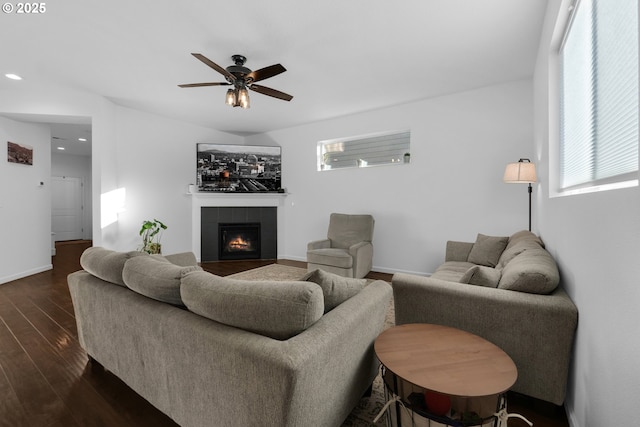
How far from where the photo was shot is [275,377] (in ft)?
2.98

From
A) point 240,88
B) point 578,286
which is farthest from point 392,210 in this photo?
point 578,286

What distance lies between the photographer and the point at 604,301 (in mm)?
1059

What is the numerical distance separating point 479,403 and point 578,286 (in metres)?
0.82

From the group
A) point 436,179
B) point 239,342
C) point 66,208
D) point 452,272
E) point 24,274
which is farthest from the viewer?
point 66,208

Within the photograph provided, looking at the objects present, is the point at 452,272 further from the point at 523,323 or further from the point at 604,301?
the point at 604,301

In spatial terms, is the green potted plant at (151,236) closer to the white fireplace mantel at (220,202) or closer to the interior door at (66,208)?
the white fireplace mantel at (220,202)

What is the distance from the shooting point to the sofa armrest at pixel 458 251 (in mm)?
3398

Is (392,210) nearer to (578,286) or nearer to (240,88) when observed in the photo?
(240,88)

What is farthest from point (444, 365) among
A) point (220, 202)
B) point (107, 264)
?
point (220, 202)

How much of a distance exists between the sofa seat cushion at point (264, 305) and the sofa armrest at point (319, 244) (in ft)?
10.0

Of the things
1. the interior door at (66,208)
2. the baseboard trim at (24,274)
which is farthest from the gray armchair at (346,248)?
the interior door at (66,208)

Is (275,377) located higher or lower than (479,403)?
higher

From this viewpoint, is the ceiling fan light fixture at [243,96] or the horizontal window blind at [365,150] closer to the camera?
the ceiling fan light fixture at [243,96]

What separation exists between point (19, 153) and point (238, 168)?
128 inches
